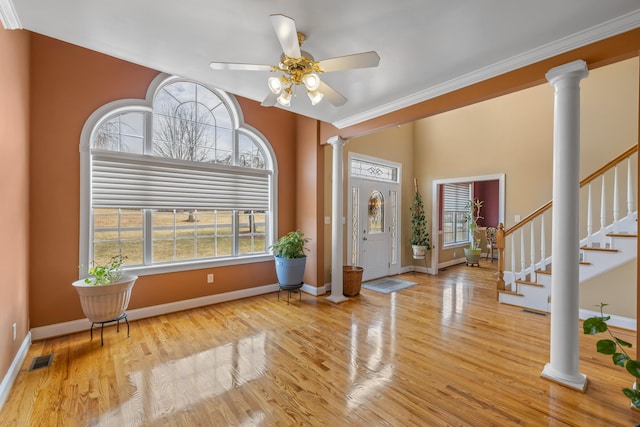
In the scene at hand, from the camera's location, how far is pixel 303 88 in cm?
312

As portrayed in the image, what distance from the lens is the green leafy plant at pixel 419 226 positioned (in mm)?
6312

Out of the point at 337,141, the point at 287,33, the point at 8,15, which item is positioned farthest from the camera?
the point at 337,141

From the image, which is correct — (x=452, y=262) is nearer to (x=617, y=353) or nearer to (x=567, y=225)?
(x=567, y=225)

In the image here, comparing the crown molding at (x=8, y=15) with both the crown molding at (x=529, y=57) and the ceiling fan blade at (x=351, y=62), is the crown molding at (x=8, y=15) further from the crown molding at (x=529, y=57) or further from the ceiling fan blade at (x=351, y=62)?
the crown molding at (x=529, y=57)

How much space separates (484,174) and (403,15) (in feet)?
14.5

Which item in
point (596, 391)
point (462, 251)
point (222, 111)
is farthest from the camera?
point (462, 251)

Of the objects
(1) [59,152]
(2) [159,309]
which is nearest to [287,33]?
(1) [59,152]

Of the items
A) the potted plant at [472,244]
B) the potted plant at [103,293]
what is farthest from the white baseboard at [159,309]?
the potted plant at [472,244]

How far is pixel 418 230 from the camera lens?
20.9ft

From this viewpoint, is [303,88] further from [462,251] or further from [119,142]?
[462,251]

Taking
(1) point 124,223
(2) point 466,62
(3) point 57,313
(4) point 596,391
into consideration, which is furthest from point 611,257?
(3) point 57,313

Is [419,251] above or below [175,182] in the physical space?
below

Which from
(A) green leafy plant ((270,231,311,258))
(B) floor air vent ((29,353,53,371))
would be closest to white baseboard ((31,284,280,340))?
(B) floor air vent ((29,353,53,371))

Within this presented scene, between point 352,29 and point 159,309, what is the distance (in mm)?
3799
